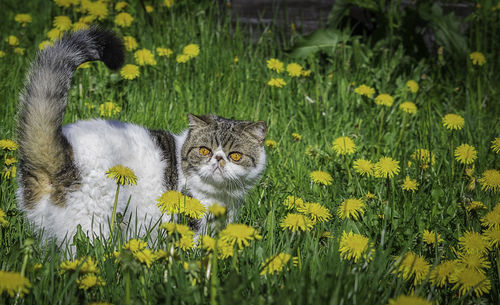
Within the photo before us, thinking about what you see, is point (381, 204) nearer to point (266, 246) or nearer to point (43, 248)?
point (266, 246)

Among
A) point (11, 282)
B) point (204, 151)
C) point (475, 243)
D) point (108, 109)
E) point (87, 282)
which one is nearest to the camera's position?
point (11, 282)

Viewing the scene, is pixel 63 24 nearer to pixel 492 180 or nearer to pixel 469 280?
pixel 492 180

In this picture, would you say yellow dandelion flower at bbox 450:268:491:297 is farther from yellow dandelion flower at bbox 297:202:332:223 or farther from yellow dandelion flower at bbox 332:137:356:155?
yellow dandelion flower at bbox 332:137:356:155

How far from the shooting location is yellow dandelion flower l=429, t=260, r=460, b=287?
1.71 m

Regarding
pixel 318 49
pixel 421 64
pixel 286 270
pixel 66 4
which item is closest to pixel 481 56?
pixel 421 64

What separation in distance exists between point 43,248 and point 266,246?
1.06 m

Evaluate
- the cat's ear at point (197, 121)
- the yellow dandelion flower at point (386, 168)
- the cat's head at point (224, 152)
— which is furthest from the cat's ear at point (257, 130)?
the yellow dandelion flower at point (386, 168)

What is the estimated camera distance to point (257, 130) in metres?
2.95

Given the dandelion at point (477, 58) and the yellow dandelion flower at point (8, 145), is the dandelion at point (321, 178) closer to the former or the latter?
the yellow dandelion flower at point (8, 145)

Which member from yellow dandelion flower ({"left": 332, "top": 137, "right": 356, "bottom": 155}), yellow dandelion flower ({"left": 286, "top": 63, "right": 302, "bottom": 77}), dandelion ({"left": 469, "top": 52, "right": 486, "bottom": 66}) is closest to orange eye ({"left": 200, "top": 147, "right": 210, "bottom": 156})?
yellow dandelion flower ({"left": 332, "top": 137, "right": 356, "bottom": 155})

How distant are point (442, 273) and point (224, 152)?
1518mm

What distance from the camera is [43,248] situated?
2.27 m

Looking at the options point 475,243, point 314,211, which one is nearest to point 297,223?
point 314,211

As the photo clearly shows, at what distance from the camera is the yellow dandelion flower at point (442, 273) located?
1.71 m
